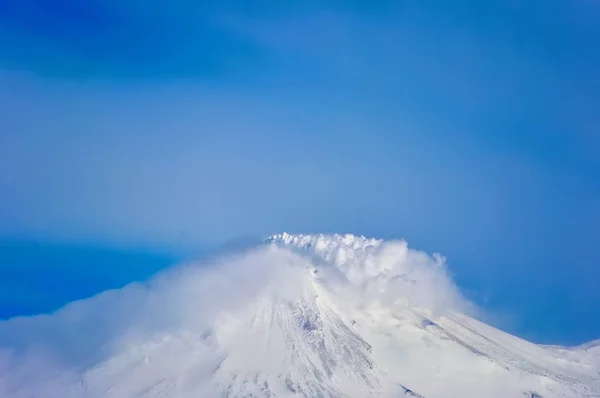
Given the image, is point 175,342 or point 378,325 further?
point 378,325

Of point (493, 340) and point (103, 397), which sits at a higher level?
point (493, 340)

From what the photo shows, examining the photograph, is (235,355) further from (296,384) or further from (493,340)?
(493,340)

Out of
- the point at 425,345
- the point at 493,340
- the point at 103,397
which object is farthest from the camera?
the point at 493,340

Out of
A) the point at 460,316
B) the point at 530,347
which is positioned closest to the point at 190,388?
the point at 460,316

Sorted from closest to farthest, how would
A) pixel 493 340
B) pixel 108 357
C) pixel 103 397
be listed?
pixel 103 397
pixel 108 357
pixel 493 340

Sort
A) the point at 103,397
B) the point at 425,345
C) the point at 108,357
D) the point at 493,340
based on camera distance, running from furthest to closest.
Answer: the point at 493,340
the point at 425,345
the point at 108,357
the point at 103,397

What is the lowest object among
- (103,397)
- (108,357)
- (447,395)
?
(103,397)

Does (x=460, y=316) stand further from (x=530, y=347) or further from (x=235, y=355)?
(x=235, y=355)

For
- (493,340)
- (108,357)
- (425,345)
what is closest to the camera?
(108,357)

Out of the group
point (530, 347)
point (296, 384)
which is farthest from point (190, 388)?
point (530, 347)
